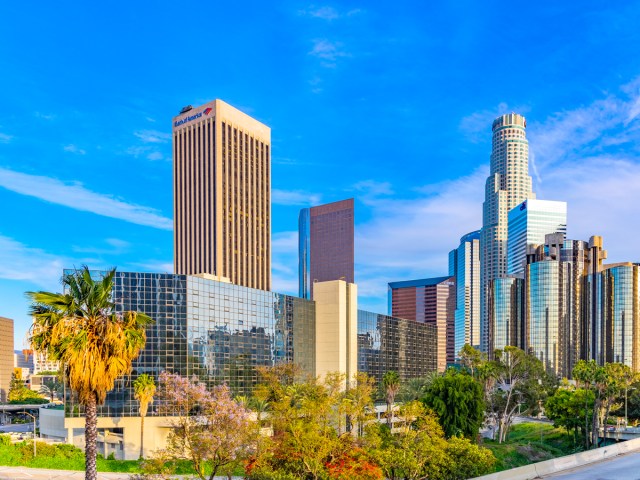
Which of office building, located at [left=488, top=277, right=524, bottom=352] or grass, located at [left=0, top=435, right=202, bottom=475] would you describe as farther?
office building, located at [left=488, top=277, right=524, bottom=352]

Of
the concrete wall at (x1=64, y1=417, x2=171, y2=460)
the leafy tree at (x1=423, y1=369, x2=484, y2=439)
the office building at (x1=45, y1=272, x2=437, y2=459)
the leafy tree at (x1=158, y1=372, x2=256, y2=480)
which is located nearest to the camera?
the leafy tree at (x1=158, y1=372, x2=256, y2=480)

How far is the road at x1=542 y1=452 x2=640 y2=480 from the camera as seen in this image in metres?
41.8

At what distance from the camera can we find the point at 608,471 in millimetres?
44562

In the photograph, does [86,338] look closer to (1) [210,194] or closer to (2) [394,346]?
(2) [394,346]

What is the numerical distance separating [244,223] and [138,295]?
13282 centimetres

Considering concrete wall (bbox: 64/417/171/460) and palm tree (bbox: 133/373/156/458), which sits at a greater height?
palm tree (bbox: 133/373/156/458)

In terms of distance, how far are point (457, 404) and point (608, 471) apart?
19.4m

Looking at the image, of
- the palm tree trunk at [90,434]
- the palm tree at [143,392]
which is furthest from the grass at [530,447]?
the palm tree trunk at [90,434]

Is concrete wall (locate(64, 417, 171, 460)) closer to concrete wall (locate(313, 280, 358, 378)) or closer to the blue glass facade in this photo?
concrete wall (locate(313, 280, 358, 378))

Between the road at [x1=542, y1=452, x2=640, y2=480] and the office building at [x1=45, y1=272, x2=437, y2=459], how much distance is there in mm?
38934

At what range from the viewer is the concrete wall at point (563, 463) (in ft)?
129

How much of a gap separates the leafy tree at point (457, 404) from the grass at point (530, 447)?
497cm

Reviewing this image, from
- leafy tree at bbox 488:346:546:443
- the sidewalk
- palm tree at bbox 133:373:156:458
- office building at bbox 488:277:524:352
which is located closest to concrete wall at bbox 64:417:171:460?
palm tree at bbox 133:373:156:458

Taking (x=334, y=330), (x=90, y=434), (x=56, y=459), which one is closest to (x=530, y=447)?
(x=334, y=330)
